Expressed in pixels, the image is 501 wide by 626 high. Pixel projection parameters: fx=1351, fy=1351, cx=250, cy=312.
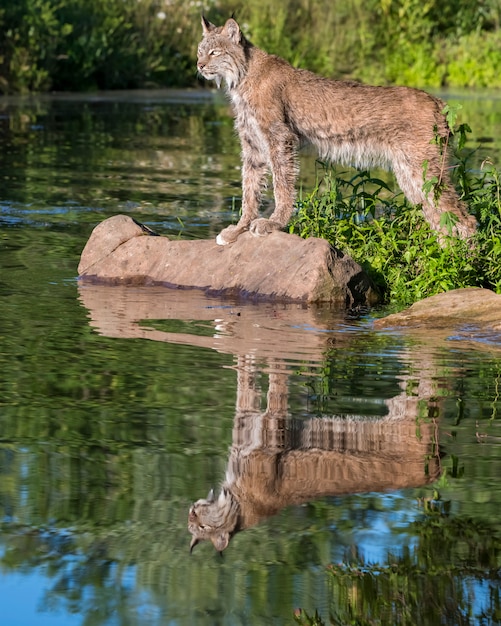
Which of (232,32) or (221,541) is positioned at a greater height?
(232,32)

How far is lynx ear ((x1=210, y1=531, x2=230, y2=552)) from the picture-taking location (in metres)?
4.50

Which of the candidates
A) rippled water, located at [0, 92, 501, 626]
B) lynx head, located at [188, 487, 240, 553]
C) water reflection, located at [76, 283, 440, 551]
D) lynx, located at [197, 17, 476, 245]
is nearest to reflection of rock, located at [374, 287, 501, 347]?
rippled water, located at [0, 92, 501, 626]

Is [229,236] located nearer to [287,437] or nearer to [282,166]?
[282,166]

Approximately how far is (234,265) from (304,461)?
4311mm

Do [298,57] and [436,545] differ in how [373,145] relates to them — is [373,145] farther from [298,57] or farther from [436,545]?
[298,57]

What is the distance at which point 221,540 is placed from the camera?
14.9ft

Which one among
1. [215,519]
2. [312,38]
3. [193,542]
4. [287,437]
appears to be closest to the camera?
[193,542]

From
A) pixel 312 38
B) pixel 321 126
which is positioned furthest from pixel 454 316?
pixel 312 38

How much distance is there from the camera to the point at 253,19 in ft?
106

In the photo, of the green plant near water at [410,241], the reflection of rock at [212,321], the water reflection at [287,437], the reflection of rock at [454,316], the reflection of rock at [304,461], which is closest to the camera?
the reflection of rock at [304,461]

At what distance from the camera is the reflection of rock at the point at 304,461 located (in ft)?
15.7

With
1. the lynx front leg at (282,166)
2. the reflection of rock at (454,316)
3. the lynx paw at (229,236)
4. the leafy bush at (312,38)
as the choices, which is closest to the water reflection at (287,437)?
the reflection of rock at (454,316)

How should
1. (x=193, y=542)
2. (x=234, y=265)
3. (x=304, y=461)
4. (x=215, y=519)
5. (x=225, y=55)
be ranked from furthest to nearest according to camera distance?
(x=225, y=55) < (x=234, y=265) < (x=304, y=461) < (x=215, y=519) < (x=193, y=542)

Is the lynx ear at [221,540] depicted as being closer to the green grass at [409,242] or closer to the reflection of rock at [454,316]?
the reflection of rock at [454,316]
